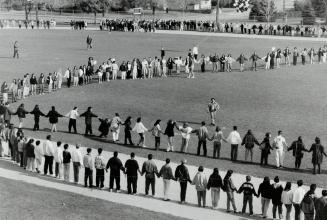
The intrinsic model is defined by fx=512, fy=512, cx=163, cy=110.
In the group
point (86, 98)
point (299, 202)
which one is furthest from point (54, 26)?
point (299, 202)

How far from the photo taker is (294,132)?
24.5 m

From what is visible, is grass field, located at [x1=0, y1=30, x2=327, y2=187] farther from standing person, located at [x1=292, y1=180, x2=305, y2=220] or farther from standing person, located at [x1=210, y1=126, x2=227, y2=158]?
standing person, located at [x1=292, y1=180, x2=305, y2=220]

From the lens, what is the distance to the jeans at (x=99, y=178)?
17297 mm

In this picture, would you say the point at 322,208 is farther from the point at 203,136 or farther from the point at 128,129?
the point at 128,129

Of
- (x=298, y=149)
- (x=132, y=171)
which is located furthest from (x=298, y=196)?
(x=132, y=171)

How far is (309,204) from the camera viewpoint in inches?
564

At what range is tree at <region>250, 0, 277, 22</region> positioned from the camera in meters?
86.2

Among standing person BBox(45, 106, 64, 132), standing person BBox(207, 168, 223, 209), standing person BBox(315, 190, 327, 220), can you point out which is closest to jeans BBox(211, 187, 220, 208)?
standing person BBox(207, 168, 223, 209)

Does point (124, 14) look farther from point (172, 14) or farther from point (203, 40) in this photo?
point (203, 40)

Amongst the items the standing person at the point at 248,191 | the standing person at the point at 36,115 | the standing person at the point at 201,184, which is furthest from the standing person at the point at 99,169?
the standing person at the point at 36,115

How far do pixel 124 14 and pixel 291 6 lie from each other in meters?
34.3

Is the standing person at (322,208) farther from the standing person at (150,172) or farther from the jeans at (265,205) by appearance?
the standing person at (150,172)

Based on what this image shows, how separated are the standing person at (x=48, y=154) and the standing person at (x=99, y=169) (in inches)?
82.4

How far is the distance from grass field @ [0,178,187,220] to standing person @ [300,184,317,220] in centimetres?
360
